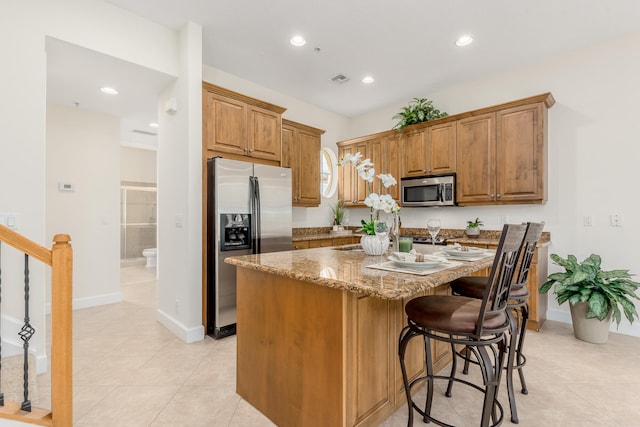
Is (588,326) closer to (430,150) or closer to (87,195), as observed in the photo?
(430,150)

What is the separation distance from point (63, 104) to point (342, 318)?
439 cm

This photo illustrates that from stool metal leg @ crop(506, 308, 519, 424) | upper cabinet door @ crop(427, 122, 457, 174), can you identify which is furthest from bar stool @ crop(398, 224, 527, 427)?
upper cabinet door @ crop(427, 122, 457, 174)

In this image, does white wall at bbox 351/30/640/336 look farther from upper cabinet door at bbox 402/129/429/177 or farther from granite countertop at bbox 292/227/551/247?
upper cabinet door at bbox 402/129/429/177

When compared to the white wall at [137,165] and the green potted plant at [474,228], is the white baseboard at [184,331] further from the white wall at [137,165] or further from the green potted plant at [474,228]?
the white wall at [137,165]

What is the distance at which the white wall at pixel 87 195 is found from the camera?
3822 millimetres

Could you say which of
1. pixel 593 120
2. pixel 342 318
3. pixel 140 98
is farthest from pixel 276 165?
pixel 593 120

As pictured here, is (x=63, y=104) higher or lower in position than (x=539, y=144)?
higher

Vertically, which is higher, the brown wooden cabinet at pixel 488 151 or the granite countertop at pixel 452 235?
the brown wooden cabinet at pixel 488 151

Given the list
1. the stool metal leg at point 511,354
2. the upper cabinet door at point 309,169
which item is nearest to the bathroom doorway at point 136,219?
the upper cabinet door at point 309,169

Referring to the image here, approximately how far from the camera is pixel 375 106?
16.8 ft

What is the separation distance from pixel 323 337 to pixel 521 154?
10.3 feet

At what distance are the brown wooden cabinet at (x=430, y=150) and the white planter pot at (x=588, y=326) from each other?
1.91 m

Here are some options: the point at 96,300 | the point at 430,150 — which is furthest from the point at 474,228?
the point at 96,300

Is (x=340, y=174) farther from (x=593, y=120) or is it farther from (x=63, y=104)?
(x=63, y=104)
